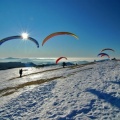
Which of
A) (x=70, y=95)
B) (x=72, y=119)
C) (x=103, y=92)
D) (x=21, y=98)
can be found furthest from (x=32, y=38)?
(x=72, y=119)

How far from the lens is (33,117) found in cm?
1123

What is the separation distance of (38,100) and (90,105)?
472 centimetres

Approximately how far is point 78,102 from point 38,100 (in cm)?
369

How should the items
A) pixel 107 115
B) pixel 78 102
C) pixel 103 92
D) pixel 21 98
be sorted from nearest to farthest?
pixel 107 115
pixel 78 102
pixel 103 92
pixel 21 98

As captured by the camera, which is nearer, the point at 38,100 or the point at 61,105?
the point at 61,105

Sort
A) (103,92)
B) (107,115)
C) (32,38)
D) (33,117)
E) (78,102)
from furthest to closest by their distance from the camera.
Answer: (32,38) < (103,92) < (78,102) < (33,117) < (107,115)

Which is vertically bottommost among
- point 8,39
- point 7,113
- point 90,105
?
point 7,113

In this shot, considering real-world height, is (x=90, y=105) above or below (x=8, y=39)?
below

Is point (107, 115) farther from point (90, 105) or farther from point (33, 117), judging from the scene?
point (33, 117)

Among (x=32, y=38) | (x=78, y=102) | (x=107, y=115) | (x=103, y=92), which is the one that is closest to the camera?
(x=107, y=115)

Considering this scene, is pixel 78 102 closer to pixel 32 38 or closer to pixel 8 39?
pixel 32 38

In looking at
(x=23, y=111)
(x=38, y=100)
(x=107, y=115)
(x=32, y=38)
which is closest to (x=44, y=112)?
(x=23, y=111)

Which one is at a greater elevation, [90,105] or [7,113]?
[90,105]

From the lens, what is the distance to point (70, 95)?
14008 mm
